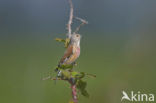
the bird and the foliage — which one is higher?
the bird

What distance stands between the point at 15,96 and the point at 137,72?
3.17 feet

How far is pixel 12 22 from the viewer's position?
8961mm

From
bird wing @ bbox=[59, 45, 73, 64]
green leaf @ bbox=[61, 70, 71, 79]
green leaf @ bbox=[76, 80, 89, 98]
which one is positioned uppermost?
bird wing @ bbox=[59, 45, 73, 64]

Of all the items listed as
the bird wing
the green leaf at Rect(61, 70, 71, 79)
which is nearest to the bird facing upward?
the bird wing

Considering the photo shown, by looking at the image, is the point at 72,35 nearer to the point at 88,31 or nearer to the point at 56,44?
the point at 56,44

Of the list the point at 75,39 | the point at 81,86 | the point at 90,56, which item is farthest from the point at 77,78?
the point at 90,56

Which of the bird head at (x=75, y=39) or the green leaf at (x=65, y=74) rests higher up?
the bird head at (x=75, y=39)

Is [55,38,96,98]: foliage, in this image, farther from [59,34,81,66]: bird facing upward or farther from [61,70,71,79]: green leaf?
[59,34,81,66]: bird facing upward

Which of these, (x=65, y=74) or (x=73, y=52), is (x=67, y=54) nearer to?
(x=73, y=52)

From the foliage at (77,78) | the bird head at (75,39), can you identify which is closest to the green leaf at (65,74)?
the foliage at (77,78)

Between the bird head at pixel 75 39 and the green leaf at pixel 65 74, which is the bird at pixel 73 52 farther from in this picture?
the green leaf at pixel 65 74

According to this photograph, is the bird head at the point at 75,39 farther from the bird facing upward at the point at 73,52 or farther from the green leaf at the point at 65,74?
the green leaf at the point at 65,74

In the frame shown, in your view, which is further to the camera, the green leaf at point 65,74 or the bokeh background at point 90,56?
the bokeh background at point 90,56

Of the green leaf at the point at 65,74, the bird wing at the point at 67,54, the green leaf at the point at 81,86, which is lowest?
the green leaf at the point at 81,86
